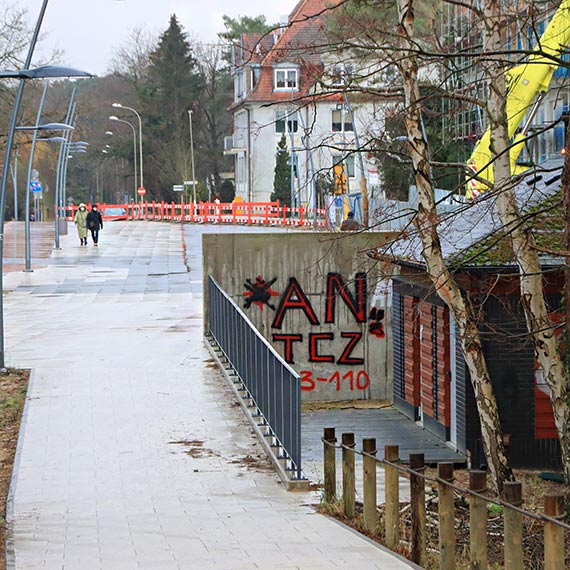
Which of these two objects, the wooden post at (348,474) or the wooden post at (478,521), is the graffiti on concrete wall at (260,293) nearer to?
the wooden post at (348,474)

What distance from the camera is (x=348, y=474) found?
407 inches

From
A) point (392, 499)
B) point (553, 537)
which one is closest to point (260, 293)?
point (392, 499)

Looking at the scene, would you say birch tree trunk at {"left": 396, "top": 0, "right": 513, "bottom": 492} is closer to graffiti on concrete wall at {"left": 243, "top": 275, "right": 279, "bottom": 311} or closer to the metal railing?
the metal railing

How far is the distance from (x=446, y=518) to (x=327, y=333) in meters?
13.6

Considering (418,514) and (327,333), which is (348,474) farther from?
(327,333)

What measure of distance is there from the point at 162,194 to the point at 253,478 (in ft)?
324

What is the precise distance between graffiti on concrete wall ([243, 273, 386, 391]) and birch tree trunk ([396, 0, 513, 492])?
8.52m

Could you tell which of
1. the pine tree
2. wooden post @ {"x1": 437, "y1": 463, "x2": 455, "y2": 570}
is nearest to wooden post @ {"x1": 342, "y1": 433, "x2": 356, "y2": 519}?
wooden post @ {"x1": 437, "y1": 463, "x2": 455, "y2": 570}

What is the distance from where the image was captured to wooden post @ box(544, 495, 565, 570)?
696cm

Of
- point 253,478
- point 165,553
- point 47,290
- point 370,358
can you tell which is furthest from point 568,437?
point 47,290

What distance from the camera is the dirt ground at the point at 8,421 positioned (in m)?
10.7

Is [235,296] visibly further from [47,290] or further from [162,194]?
[162,194]

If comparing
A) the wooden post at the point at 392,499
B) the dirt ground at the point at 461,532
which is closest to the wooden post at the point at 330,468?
the dirt ground at the point at 461,532

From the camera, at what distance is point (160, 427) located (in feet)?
47.1
